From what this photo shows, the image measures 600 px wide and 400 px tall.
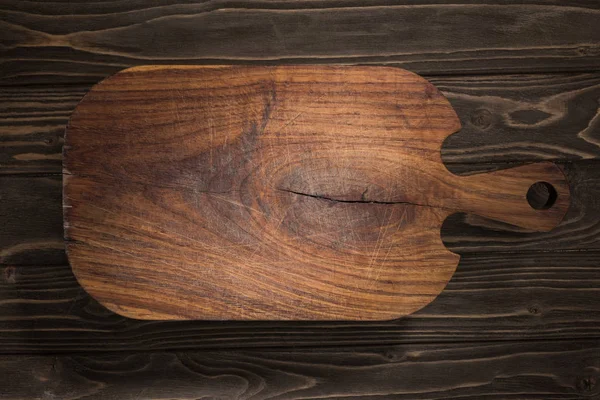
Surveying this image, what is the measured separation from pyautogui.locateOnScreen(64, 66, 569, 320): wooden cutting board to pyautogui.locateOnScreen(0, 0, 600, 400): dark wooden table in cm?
12

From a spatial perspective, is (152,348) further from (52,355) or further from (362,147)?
(362,147)

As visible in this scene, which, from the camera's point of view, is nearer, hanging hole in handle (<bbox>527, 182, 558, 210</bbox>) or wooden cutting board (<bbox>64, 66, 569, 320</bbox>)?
wooden cutting board (<bbox>64, 66, 569, 320</bbox>)

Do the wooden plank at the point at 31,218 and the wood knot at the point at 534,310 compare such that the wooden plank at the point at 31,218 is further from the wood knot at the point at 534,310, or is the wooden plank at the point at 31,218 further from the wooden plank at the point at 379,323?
the wood knot at the point at 534,310

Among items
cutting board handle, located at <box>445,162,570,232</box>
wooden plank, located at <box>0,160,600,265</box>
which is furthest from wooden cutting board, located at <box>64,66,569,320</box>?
wooden plank, located at <box>0,160,600,265</box>

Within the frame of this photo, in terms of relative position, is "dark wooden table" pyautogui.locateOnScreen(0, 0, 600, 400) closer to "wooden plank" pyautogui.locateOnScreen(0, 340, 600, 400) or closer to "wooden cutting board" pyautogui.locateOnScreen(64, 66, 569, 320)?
"wooden plank" pyautogui.locateOnScreen(0, 340, 600, 400)

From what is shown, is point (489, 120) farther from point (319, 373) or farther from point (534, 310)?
point (319, 373)

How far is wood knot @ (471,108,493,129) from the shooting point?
0.97 m

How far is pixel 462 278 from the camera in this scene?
3.24 feet

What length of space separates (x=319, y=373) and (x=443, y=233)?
0.35 meters

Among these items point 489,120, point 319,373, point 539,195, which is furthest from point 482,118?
point 319,373

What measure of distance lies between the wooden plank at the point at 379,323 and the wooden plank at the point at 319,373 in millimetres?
22

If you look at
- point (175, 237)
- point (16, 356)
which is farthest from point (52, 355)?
point (175, 237)

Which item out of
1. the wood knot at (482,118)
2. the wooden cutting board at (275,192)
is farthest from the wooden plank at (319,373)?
the wood knot at (482,118)

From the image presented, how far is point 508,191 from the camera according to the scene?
0.86 meters
